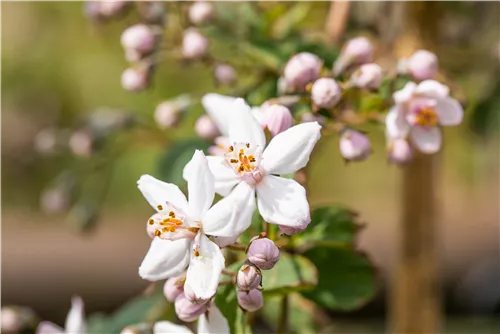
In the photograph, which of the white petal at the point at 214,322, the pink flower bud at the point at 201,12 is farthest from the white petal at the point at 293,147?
the pink flower bud at the point at 201,12

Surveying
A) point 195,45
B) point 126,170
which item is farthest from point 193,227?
point 126,170

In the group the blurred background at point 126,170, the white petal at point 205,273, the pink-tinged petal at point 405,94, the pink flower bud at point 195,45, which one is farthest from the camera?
the blurred background at point 126,170

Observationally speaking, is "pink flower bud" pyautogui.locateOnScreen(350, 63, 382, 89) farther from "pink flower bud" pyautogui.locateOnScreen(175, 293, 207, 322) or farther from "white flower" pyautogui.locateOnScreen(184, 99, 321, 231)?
"pink flower bud" pyautogui.locateOnScreen(175, 293, 207, 322)

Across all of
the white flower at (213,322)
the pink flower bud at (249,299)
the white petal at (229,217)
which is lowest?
the white flower at (213,322)

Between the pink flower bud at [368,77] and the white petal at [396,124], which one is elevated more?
the pink flower bud at [368,77]

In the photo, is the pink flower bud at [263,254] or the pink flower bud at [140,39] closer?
the pink flower bud at [263,254]

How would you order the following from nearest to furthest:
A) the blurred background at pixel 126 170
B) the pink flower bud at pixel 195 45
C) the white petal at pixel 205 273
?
the white petal at pixel 205 273, the pink flower bud at pixel 195 45, the blurred background at pixel 126 170

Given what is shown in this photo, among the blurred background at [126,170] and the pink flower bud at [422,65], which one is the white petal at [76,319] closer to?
→ the blurred background at [126,170]

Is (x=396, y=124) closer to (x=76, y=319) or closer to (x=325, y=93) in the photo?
(x=325, y=93)

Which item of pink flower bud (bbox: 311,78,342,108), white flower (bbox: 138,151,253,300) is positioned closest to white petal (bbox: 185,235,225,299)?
white flower (bbox: 138,151,253,300)
